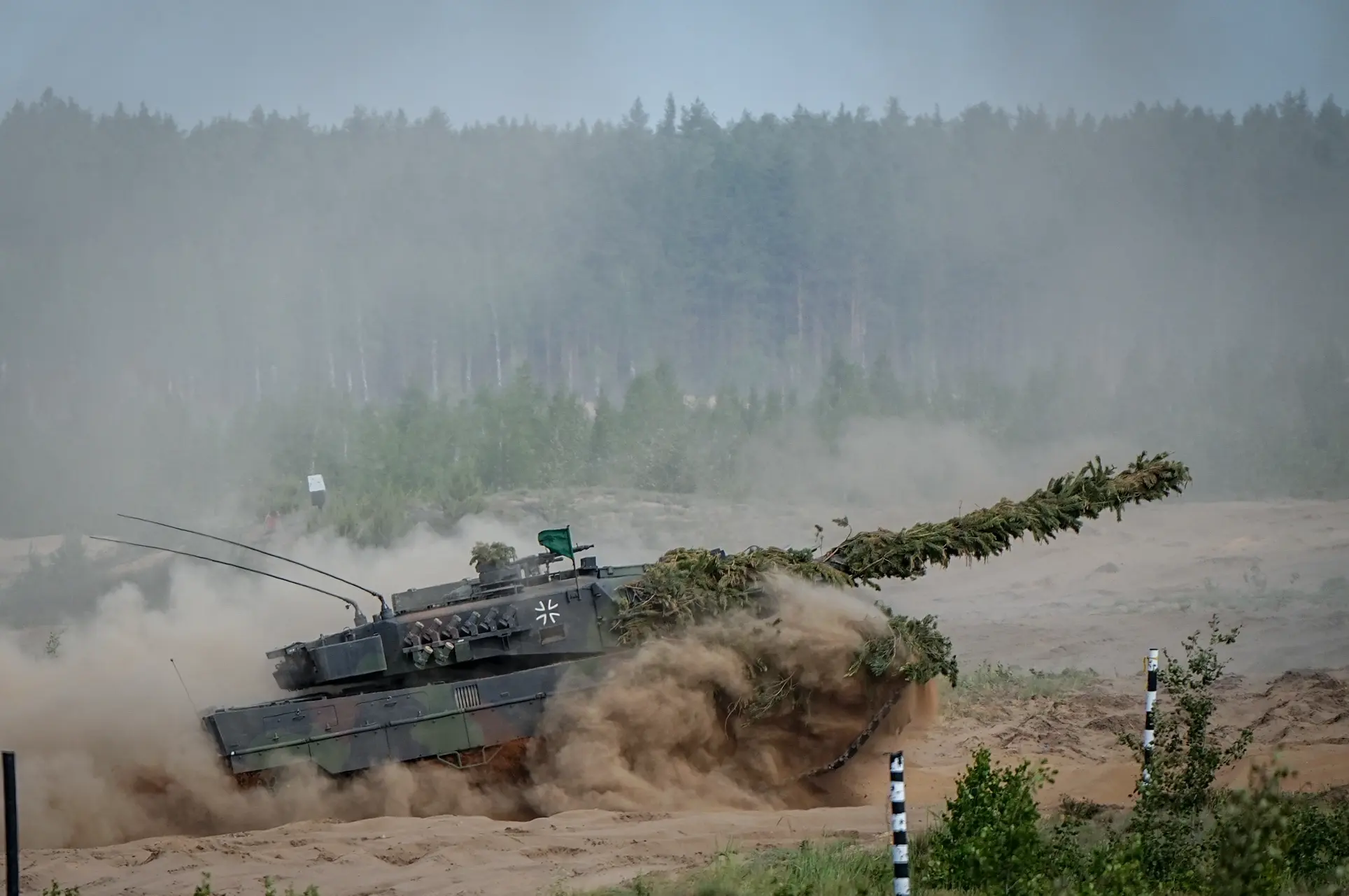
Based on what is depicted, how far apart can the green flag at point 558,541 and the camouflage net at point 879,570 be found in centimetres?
77

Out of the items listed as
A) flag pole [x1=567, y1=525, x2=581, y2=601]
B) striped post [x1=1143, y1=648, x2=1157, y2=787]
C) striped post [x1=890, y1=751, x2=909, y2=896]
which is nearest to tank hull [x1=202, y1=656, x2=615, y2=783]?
flag pole [x1=567, y1=525, x2=581, y2=601]

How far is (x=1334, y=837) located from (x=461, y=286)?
55.7m

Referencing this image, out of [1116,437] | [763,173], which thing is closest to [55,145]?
[763,173]

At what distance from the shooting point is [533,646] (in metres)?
16.5

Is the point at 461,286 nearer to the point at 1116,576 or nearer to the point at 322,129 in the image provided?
the point at 322,129

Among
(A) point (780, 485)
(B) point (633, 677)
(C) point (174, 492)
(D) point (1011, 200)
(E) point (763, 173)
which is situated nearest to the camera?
(B) point (633, 677)

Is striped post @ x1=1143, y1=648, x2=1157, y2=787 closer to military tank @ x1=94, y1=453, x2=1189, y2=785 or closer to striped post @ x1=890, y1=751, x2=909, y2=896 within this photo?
military tank @ x1=94, y1=453, x2=1189, y2=785

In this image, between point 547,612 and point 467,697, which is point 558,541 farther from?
point 467,697

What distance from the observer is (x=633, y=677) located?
53.2 feet

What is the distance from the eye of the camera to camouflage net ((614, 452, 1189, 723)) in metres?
16.4

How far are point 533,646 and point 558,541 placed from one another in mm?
1174

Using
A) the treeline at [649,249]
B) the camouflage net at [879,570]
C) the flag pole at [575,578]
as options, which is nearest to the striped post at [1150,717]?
the camouflage net at [879,570]

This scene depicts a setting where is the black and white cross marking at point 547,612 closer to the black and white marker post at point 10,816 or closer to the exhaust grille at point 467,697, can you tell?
the exhaust grille at point 467,697

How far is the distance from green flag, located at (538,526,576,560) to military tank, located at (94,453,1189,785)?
0.02 meters
